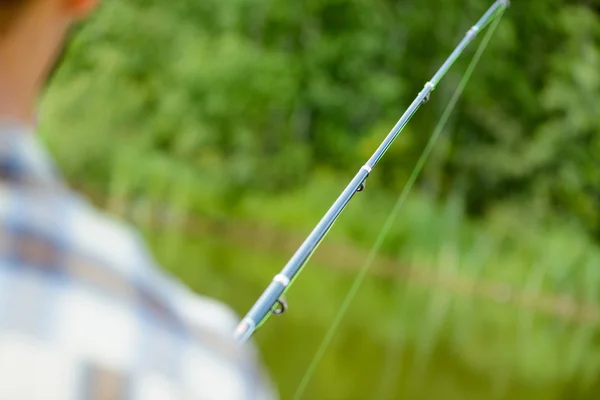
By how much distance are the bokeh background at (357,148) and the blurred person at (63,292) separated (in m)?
4.94

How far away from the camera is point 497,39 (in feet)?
24.8

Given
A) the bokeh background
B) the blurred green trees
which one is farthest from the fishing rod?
the blurred green trees

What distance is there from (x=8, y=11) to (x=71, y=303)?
11cm

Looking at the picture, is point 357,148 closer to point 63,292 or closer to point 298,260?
point 298,260

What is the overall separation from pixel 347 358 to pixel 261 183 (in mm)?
4001

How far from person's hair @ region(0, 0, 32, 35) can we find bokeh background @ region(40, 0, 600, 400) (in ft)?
16.2

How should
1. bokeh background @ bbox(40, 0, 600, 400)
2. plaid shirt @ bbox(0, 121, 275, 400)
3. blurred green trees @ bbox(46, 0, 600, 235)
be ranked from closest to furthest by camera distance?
plaid shirt @ bbox(0, 121, 275, 400), bokeh background @ bbox(40, 0, 600, 400), blurred green trees @ bbox(46, 0, 600, 235)

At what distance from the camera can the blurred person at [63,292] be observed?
0.27 m

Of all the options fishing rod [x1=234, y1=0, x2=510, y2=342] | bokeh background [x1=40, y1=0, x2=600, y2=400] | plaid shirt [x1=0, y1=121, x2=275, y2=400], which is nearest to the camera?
plaid shirt [x1=0, y1=121, x2=275, y2=400]

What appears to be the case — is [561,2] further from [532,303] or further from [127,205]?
[127,205]

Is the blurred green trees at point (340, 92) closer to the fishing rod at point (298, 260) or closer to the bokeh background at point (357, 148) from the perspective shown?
the bokeh background at point (357, 148)

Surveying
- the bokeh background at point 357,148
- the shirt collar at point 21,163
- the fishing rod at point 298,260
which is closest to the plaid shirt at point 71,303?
the shirt collar at point 21,163

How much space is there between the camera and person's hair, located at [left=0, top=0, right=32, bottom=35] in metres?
0.30

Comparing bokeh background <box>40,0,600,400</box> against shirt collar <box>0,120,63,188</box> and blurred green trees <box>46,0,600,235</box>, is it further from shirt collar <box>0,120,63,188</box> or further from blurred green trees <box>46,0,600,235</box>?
shirt collar <box>0,120,63,188</box>
